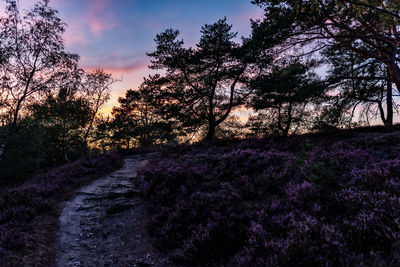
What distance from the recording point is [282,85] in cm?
1280

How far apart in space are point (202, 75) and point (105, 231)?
55.5 feet

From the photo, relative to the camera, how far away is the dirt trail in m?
5.59

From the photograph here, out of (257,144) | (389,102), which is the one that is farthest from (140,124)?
(389,102)

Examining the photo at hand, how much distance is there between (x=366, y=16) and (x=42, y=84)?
71.6 ft

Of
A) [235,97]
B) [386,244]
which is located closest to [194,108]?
[235,97]

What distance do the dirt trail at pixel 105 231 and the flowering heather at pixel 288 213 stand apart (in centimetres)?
59

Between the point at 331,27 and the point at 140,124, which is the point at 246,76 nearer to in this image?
the point at 331,27

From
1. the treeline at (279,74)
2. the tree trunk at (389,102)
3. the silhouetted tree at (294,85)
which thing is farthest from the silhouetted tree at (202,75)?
the tree trunk at (389,102)

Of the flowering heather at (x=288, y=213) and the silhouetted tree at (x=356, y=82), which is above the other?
the silhouetted tree at (x=356, y=82)

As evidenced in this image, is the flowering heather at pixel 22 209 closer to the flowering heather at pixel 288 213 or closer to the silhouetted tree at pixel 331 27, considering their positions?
the flowering heather at pixel 288 213

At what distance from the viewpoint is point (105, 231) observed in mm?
7238

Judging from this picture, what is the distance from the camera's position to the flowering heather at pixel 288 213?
10.3ft

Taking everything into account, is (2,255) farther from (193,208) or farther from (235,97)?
(235,97)

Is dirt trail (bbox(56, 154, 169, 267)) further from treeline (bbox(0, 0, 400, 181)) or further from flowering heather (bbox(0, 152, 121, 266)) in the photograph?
treeline (bbox(0, 0, 400, 181))
